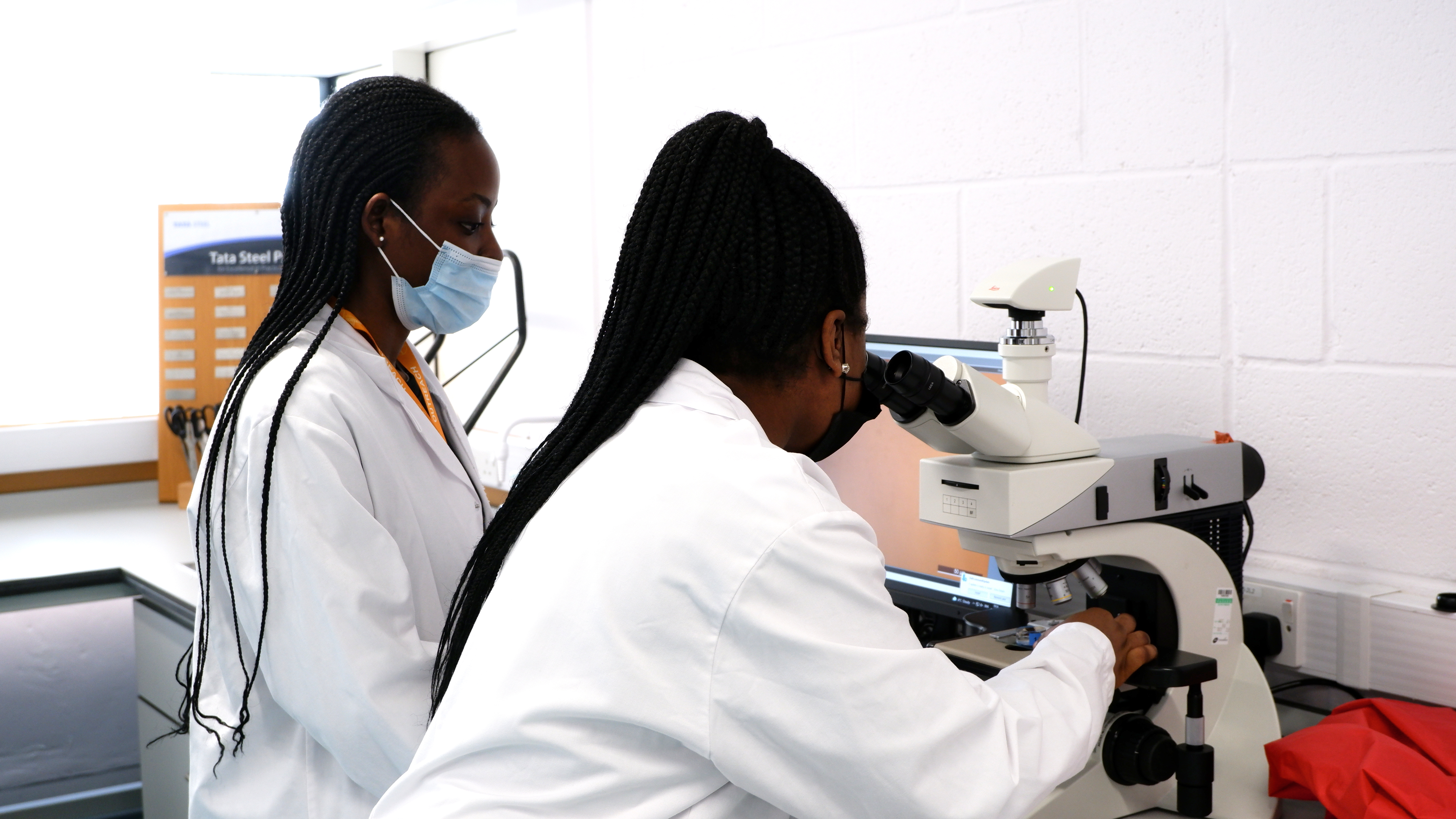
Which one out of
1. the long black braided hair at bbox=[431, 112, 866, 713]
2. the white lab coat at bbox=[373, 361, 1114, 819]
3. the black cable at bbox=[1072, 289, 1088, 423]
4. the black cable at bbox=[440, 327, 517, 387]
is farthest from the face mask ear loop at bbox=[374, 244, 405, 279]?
the black cable at bbox=[440, 327, 517, 387]

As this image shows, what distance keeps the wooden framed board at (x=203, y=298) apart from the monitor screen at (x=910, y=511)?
1.96 metres

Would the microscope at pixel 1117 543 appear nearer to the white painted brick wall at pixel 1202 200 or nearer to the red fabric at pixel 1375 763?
the red fabric at pixel 1375 763

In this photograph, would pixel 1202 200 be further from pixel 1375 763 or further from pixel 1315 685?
pixel 1375 763

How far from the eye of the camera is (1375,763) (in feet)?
3.48

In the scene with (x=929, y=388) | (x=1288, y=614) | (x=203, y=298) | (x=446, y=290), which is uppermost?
(x=203, y=298)

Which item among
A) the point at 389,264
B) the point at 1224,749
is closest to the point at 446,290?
the point at 389,264

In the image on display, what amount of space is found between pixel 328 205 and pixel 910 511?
0.84 m

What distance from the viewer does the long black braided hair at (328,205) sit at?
3.76ft

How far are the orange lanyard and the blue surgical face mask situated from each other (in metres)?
0.05

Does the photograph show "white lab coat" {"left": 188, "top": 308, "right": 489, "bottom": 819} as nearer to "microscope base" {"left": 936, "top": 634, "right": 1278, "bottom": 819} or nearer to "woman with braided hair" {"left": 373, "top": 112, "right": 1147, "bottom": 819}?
"woman with braided hair" {"left": 373, "top": 112, "right": 1147, "bottom": 819}

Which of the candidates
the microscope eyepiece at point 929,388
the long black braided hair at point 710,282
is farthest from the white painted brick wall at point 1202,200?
the long black braided hair at point 710,282

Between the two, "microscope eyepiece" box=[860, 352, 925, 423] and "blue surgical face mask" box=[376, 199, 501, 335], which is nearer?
"microscope eyepiece" box=[860, 352, 925, 423]

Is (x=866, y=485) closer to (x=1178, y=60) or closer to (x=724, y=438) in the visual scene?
(x=1178, y=60)

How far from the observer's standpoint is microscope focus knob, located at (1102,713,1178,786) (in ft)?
3.62
